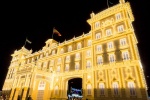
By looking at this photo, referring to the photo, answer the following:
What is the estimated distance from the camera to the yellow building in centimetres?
2120

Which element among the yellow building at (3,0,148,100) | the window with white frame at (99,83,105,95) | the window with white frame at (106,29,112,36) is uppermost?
the window with white frame at (106,29,112,36)

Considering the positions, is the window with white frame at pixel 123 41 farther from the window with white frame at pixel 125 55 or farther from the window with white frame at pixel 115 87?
the window with white frame at pixel 115 87

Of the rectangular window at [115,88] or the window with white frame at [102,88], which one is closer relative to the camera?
the rectangular window at [115,88]

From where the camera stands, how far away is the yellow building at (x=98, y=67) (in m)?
21.2

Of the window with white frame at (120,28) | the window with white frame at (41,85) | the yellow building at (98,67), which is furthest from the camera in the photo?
the window with white frame at (41,85)

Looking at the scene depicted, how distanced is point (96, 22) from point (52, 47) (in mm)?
16508

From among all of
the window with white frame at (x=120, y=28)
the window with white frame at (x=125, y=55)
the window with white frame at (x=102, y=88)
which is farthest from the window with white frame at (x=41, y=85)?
the window with white frame at (x=120, y=28)

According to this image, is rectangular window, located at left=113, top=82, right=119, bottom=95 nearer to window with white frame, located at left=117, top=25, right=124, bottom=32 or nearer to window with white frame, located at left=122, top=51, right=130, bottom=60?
window with white frame, located at left=122, top=51, right=130, bottom=60

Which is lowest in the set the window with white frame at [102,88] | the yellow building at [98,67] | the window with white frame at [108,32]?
the window with white frame at [102,88]

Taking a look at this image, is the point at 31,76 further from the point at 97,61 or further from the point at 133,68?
the point at 133,68

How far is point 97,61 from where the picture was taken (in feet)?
85.9

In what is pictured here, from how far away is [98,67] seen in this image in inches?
991

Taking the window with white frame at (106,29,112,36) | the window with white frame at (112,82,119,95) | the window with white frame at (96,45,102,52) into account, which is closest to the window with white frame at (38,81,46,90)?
the window with white frame at (96,45,102,52)

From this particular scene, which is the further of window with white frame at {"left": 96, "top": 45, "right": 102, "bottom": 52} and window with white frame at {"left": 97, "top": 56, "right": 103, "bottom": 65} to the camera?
window with white frame at {"left": 96, "top": 45, "right": 102, "bottom": 52}
